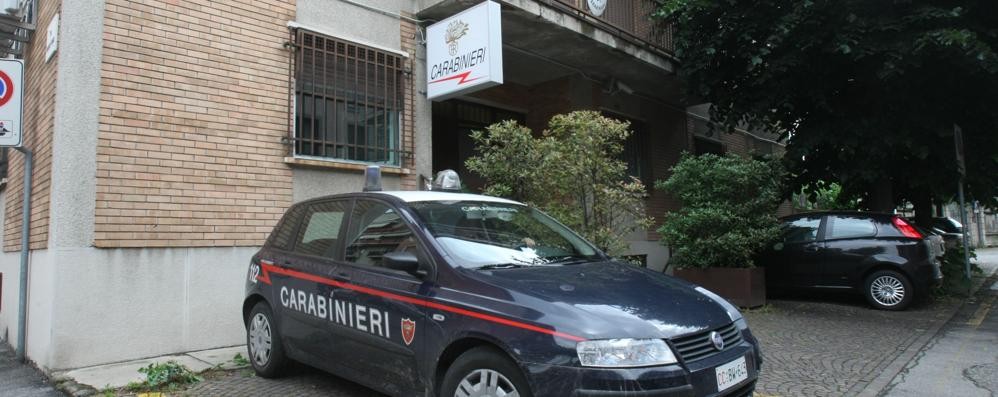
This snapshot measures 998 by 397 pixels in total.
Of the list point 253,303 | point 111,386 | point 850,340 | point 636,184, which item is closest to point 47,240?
point 111,386

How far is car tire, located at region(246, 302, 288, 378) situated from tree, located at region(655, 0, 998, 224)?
7.35 meters

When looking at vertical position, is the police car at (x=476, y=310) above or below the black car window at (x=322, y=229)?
below

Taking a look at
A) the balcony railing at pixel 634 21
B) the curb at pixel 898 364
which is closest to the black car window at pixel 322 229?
the curb at pixel 898 364

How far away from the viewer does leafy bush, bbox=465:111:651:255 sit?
6629 millimetres

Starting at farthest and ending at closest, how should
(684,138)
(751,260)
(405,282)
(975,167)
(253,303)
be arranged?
(684,138) → (975,167) → (751,260) → (253,303) → (405,282)

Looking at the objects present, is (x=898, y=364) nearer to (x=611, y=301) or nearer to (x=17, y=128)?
(x=611, y=301)

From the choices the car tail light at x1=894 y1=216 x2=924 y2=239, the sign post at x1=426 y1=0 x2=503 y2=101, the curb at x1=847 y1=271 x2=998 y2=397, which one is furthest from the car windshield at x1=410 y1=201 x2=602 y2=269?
the car tail light at x1=894 y1=216 x2=924 y2=239

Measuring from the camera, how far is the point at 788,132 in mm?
10500

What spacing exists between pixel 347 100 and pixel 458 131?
3.17 metres

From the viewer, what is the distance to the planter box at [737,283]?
865 centimetres

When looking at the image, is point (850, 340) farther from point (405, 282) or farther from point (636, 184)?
point (405, 282)

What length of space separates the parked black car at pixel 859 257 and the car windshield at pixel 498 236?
602 cm

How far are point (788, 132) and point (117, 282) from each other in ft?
32.7

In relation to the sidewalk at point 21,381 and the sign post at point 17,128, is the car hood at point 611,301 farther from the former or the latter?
the sign post at point 17,128
